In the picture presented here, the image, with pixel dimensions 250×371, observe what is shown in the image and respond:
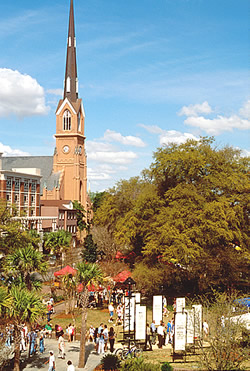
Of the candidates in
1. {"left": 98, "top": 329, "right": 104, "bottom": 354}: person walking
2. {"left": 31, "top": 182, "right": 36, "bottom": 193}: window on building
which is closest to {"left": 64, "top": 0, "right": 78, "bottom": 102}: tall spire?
{"left": 31, "top": 182, "right": 36, "bottom": 193}: window on building

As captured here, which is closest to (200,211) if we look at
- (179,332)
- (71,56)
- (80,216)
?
(179,332)

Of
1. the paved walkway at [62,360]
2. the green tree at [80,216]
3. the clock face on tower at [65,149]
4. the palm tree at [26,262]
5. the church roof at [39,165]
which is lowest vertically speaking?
the paved walkway at [62,360]

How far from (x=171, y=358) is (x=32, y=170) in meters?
48.8

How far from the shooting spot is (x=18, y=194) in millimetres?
59344

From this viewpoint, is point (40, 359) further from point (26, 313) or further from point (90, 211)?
point (90, 211)

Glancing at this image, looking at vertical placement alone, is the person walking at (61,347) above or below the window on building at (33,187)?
below

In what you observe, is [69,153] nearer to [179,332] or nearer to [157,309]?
[157,309]

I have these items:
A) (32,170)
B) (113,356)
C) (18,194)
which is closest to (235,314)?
(113,356)

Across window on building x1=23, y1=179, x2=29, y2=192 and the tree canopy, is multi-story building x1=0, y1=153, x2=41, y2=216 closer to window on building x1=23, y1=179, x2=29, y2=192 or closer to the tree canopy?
window on building x1=23, y1=179, x2=29, y2=192

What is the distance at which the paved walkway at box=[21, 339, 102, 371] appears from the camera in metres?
20.5

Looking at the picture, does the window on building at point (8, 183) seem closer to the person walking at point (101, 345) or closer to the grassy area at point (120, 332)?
the grassy area at point (120, 332)

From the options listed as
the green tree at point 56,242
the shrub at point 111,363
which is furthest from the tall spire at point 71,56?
the shrub at point 111,363

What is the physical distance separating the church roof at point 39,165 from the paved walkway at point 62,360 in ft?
199

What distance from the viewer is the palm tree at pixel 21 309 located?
61.1ft
